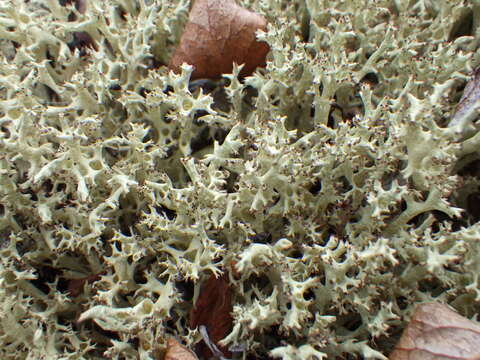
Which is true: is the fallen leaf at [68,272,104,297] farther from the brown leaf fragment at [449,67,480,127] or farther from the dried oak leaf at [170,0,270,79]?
the brown leaf fragment at [449,67,480,127]

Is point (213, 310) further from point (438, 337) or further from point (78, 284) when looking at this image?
point (438, 337)

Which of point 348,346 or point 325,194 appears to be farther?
point 325,194

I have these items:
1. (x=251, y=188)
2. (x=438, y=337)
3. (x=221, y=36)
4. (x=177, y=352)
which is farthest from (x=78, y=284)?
(x=438, y=337)

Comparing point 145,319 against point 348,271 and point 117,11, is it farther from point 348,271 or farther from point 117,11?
point 117,11

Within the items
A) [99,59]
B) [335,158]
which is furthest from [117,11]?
[335,158]

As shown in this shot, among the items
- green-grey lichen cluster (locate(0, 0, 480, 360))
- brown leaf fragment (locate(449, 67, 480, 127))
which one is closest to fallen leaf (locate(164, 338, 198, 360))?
green-grey lichen cluster (locate(0, 0, 480, 360))
